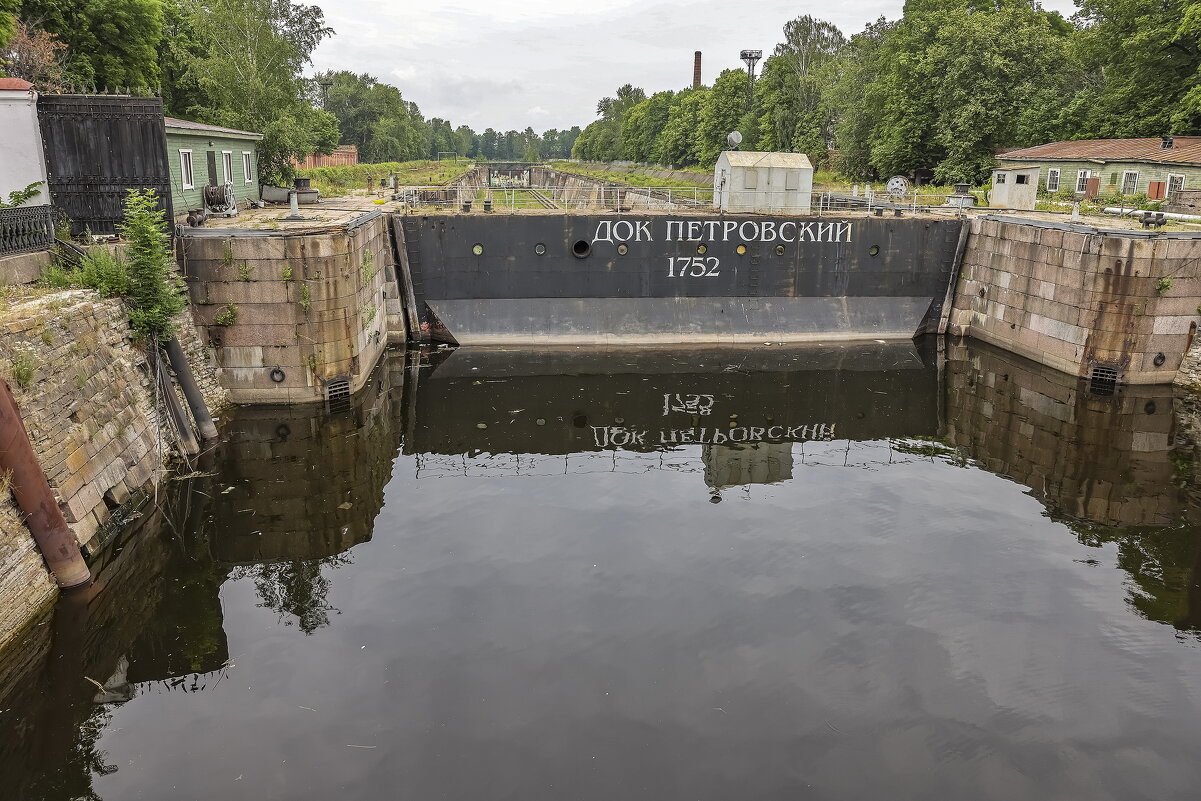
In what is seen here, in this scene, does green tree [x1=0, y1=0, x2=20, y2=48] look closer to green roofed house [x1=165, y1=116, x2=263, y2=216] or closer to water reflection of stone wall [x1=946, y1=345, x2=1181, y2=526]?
green roofed house [x1=165, y1=116, x2=263, y2=216]

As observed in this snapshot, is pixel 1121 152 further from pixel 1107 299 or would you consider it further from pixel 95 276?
pixel 95 276

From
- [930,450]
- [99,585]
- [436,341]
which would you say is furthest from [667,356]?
[99,585]

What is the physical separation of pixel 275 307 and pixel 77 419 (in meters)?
7.42

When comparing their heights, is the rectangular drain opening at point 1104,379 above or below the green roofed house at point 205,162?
below

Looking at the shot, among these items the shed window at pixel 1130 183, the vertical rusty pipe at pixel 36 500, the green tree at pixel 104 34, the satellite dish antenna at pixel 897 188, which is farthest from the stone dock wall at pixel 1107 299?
the green tree at pixel 104 34

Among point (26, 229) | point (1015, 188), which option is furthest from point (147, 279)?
point (1015, 188)

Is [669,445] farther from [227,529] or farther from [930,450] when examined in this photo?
[227,529]

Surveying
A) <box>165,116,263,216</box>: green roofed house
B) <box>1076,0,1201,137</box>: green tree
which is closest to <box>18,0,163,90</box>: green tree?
<box>165,116,263,216</box>: green roofed house

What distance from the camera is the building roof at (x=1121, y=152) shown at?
118 ft

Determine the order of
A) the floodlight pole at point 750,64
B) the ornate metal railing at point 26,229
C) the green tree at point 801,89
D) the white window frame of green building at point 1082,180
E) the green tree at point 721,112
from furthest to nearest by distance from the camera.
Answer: the green tree at point 721,112 < the floodlight pole at point 750,64 < the green tree at point 801,89 < the white window frame of green building at point 1082,180 < the ornate metal railing at point 26,229

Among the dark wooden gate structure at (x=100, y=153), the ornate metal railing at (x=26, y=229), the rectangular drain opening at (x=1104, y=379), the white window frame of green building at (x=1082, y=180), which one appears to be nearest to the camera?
the ornate metal railing at (x=26, y=229)

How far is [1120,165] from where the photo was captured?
125 ft

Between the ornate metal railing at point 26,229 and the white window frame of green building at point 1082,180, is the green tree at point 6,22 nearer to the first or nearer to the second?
the ornate metal railing at point 26,229

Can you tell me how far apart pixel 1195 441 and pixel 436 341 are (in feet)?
72.9
